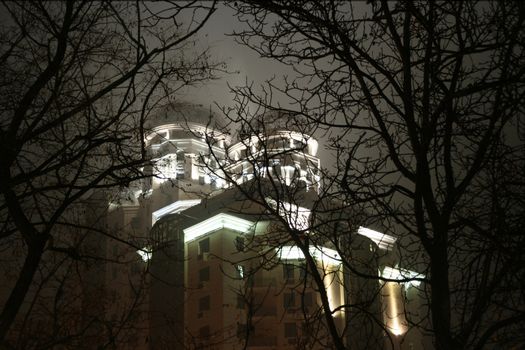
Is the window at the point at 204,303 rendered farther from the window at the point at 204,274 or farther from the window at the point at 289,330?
the window at the point at 289,330

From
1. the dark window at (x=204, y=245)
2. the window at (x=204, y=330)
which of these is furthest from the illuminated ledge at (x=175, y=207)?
the window at (x=204, y=330)

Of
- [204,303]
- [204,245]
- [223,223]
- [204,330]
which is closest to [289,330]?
[204,330]

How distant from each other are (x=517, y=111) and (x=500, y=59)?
0.59 meters

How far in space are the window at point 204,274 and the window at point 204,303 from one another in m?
1.25

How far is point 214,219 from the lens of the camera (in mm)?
43281

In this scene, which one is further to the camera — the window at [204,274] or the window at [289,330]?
the window at [204,274]

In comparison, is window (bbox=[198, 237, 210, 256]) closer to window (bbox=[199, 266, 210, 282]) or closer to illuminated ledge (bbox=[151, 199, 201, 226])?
window (bbox=[199, 266, 210, 282])

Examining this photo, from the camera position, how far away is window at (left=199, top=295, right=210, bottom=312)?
40.8 m

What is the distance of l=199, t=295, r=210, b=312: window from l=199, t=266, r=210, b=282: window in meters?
1.25

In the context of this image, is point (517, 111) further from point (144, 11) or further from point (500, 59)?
point (144, 11)

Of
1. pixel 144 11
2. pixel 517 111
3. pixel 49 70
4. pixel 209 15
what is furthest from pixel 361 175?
pixel 49 70

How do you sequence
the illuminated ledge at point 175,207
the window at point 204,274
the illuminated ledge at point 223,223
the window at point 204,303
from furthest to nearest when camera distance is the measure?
the illuminated ledge at point 175,207 → the illuminated ledge at point 223,223 → the window at point 204,274 → the window at point 204,303

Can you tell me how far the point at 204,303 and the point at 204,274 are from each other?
202cm

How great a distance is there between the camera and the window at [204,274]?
41619mm
